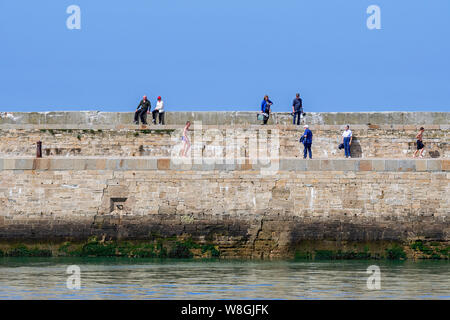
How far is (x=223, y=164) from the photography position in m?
18.6

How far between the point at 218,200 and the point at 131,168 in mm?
1920

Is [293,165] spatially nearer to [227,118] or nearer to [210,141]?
[210,141]

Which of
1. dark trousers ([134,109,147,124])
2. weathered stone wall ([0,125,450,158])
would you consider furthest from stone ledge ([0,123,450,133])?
dark trousers ([134,109,147,124])

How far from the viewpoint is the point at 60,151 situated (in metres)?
22.4

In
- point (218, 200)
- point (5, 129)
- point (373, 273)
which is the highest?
point (5, 129)

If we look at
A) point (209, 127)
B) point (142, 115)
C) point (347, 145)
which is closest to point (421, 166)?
point (347, 145)

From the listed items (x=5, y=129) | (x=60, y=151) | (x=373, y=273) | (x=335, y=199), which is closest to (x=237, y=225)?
(x=335, y=199)

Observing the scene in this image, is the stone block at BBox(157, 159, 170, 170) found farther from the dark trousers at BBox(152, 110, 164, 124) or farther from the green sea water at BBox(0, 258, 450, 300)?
the dark trousers at BBox(152, 110, 164, 124)

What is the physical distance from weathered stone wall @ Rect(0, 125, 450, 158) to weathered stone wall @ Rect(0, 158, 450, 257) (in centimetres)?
370

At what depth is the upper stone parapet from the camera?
78.0 ft

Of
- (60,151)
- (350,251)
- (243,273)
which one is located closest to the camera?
(243,273)

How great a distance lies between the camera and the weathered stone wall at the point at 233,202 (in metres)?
18.2

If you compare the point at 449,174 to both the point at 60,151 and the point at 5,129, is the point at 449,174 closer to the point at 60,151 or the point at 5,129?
the point at 60,151

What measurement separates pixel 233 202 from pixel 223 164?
0.82 meters
